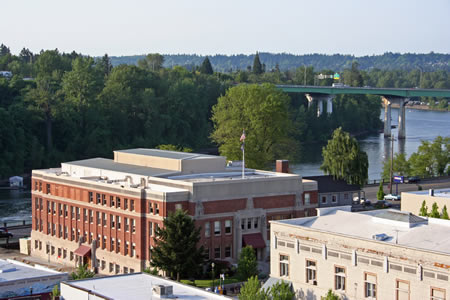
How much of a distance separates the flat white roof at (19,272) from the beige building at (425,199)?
28384 millimetres

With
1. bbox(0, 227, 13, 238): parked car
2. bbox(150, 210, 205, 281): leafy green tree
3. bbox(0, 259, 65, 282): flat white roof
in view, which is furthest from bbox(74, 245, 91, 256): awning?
bbox(0, 259, 65, 282): flat white roof

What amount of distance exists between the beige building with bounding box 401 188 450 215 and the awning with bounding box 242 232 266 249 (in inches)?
431

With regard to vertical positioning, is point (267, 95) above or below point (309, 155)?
above

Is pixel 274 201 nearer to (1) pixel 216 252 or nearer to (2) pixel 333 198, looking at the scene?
(1) pixel 216 252

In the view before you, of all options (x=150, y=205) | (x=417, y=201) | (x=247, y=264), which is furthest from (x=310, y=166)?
(x=247, y=264)

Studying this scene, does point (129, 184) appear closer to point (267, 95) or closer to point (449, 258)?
point (449, 258)

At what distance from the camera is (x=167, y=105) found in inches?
6890

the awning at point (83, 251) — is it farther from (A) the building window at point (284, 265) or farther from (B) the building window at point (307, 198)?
(A) the building window at point (284, 265)

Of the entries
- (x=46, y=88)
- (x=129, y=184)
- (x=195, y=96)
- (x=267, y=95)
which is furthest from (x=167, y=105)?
(x=129, y=184)

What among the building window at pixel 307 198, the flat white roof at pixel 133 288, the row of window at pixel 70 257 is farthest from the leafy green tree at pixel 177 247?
the flat white roof at pixel 133 288

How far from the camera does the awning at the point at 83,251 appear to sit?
66.7 metres

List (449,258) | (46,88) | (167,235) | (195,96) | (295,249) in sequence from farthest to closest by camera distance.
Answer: (195,96) → (46,88) → (167,235) → (295,249) → (449,258)

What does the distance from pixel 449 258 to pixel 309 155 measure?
124 meters

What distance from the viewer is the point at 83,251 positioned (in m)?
67.0
